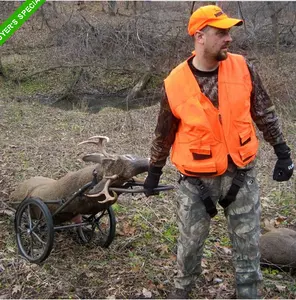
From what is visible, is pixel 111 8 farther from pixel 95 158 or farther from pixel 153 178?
pixel 153 178

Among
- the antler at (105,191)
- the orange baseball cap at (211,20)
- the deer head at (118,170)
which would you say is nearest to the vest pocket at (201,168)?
the deer head at (118,170)

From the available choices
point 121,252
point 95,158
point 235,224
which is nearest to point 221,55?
point 235,224

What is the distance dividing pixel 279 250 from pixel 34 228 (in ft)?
8.36

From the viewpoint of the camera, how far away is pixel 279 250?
16.9 ft

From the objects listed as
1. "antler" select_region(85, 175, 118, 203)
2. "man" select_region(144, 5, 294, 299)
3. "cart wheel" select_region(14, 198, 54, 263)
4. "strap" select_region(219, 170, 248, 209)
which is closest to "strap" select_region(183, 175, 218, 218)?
"man" select_region(144, 5, 294, 299)

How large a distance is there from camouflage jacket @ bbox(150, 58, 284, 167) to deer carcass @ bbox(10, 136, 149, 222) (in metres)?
0.49

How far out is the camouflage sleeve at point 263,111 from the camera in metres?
3.84

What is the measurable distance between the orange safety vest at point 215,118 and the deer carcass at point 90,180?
776 millimetres

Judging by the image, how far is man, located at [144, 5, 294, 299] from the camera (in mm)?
3688

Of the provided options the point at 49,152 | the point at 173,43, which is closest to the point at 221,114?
the point at 49,152

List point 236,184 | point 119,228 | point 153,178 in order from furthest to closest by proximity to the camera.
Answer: point 119,228, point 153,178, point 236,184

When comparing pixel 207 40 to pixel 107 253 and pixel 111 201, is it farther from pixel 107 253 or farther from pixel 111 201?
pixel 107 253

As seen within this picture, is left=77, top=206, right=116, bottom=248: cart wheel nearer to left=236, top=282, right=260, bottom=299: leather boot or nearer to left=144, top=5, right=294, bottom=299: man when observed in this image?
left=144, top=5, right=294, bottom=299: man

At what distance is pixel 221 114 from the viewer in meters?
3.68
